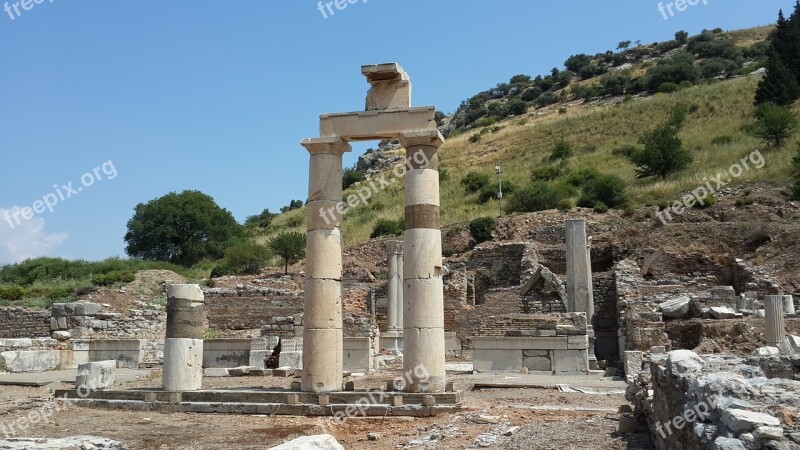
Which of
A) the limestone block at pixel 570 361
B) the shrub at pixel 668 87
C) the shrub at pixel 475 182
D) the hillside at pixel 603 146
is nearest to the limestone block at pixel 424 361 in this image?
the limestone block at pixel 570 361

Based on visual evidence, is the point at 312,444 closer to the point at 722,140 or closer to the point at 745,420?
the point at 745,420

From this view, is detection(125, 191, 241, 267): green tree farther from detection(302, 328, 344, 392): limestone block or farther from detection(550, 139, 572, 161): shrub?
detection(302, 328, 344, 392): limestone block

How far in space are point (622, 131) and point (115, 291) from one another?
147ft

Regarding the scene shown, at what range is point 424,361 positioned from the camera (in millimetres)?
12297

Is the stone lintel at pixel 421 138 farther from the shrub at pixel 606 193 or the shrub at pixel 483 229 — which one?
the shrub at pixel 606 193

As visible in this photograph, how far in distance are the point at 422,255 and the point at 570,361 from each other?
7.88m

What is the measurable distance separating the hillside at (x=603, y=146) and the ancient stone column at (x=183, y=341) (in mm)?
30813

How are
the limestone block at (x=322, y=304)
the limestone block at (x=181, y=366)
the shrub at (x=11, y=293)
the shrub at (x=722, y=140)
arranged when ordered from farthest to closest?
the shrub at (x=722, y=140) < the shrub at (x=11, y=293) < the limestone block at (x=181, y=366) < the limestone block at (x=322, y=304)

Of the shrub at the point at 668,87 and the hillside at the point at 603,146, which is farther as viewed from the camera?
the shrub at the point at 668,87

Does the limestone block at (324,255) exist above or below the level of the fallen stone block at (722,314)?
above

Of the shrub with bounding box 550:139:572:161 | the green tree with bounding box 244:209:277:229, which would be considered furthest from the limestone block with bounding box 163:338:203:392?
the green tree with bounding box 244:209:277:229

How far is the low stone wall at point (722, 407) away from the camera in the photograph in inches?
167

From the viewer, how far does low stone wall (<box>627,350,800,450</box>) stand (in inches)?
167

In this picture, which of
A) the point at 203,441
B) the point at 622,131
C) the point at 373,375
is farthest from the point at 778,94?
the point at 203,441
